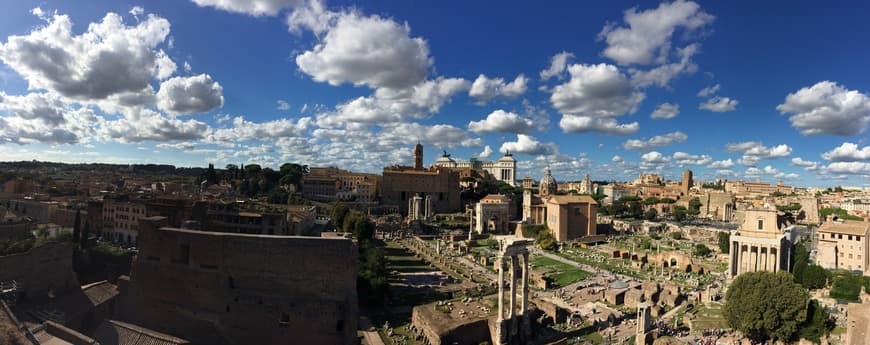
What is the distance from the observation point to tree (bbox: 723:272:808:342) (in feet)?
72.4

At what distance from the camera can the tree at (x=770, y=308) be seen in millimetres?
22078

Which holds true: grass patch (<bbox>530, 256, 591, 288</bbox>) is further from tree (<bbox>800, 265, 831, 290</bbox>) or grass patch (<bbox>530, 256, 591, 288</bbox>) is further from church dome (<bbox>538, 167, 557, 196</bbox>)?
church dome (<bbox>538, 167, 557, 196</bbox>)

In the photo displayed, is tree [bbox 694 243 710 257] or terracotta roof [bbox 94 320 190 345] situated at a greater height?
terracotta roof [bbox 94 320 190 345]

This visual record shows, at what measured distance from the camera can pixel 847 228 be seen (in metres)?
39.8

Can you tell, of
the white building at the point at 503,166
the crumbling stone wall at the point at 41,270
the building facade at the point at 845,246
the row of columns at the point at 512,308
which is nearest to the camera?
the crumbling stone wall at the point at 41,270

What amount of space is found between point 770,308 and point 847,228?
26.5 metres

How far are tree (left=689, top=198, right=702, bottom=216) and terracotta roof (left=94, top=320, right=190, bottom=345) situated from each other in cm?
9218

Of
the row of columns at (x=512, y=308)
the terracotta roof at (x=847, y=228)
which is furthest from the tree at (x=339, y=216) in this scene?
the terracotta roof at (x=847, y=228)

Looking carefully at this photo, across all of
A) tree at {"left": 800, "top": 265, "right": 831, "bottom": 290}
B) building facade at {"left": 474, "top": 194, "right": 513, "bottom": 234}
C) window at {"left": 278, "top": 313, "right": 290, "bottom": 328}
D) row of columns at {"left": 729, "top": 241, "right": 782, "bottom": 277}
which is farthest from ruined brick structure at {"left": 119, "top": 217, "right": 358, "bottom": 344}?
building facade at {"left": 474, "top": 194, "right": 513, "bottom": 234}

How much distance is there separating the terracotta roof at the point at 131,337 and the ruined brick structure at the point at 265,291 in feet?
6.87

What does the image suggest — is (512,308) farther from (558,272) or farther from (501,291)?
(558,272)

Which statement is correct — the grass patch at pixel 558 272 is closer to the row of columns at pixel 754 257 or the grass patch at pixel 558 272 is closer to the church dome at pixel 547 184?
the row of columns at pixel 754 257

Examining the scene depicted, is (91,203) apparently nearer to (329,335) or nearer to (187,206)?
(187,206)

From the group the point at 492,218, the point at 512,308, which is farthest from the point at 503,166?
the point at 512,308
